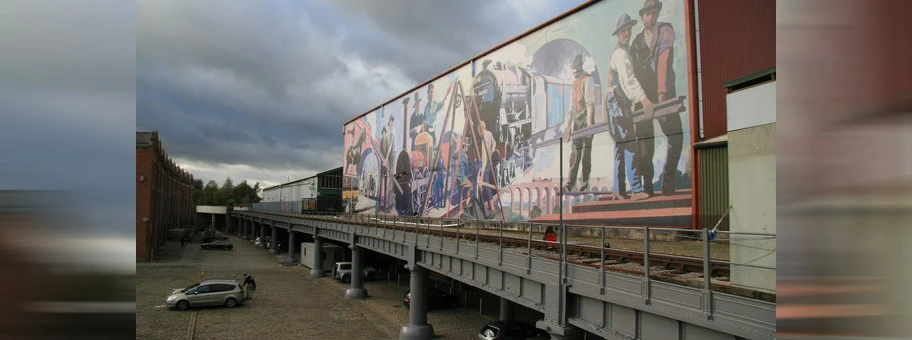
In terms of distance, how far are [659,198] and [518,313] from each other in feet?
31.8

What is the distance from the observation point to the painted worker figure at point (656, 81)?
2259 centimetres

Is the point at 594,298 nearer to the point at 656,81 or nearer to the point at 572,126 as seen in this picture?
the point at 656,81

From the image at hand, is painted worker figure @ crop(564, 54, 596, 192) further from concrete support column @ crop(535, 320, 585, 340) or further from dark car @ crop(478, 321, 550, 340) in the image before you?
concrete support column @ crop(535, 320, 585, 340)

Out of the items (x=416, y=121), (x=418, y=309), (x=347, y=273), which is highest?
(x=416, y=121)

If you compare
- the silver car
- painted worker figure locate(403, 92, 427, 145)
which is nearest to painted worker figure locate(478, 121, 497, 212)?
painted worker figure locate(403, 92, 427, 145)

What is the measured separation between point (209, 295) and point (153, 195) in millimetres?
24232

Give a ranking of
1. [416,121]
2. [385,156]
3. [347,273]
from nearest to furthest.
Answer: [347,273]
[416,121]
[385,156]

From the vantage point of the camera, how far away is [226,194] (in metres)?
163

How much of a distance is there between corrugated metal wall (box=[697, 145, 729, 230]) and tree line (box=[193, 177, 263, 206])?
150 metres

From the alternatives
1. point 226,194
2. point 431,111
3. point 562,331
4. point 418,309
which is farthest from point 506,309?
point 226,194

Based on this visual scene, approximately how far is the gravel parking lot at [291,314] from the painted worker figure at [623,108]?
32.4 ft

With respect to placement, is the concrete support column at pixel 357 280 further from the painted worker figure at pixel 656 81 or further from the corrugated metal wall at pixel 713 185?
the corrugated metal wall at pixel 713 185

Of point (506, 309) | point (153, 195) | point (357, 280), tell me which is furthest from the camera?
point (153, 195)

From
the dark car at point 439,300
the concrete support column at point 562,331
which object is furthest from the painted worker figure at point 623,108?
the concrete support column at point 562,331
